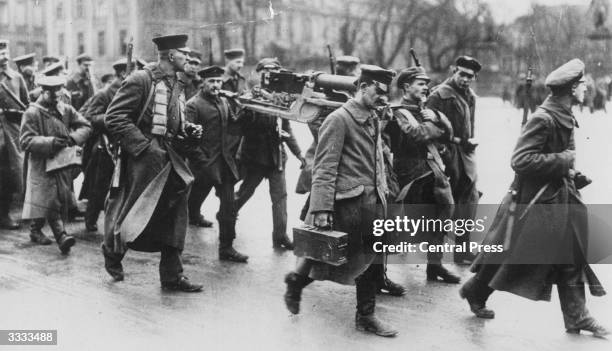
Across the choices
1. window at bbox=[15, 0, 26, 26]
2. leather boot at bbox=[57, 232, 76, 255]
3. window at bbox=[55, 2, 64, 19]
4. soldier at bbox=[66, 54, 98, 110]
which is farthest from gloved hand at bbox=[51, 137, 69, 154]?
window at bbox=[15, 0, 26, 26]

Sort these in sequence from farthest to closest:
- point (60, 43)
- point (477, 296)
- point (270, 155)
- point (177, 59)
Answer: point (60, 43) → point (270, 155) → point (177, 59) → point (477, 296)

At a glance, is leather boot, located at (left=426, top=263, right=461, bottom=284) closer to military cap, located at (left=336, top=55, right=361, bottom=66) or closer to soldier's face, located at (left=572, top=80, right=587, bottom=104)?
soldier's face, located at (left=572, top=80, right=587, bottom=104)

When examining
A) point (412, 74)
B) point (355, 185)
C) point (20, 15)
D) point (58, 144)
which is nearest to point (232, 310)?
point (355, 185)

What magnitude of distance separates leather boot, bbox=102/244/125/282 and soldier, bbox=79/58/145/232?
1584mm

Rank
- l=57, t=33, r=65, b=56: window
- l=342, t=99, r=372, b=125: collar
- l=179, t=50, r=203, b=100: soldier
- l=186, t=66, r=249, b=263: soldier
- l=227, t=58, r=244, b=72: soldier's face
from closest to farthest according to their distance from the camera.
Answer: l=342, t=99, r=372, b=125: collar → l=179, t=50, r=203, b=100: soldier → l=186, t=66, r=249, b=263: soldier → l=227, t=58, r=244, b=72: soldier's face → l=57, t=33, r=65, b=56: window

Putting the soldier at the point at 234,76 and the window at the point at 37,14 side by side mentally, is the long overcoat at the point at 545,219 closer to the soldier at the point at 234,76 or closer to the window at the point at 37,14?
the soldier at the point at 234,76

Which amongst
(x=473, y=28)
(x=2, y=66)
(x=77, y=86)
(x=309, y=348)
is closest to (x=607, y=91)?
(x=473, y=28)

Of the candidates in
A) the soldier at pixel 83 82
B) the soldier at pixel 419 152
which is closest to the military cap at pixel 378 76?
the soldier at pixel 419 152

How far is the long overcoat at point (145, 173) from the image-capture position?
6180mm

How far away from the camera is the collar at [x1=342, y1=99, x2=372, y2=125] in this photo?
17.3 feet

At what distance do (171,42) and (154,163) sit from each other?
1.05m

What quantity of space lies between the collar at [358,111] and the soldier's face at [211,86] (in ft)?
9.16

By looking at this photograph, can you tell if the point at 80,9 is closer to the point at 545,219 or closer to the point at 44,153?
the point at 44,153

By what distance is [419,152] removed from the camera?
22.1 feet
